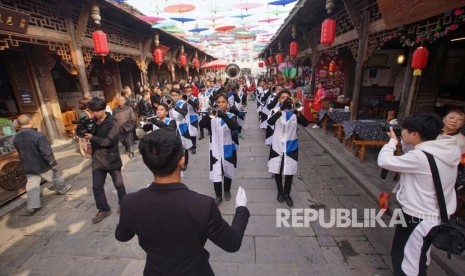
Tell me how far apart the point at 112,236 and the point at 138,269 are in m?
0.89

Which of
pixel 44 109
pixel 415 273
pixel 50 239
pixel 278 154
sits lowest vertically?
pixel 50 239

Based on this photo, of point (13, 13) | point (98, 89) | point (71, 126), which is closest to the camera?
point (13, 13)

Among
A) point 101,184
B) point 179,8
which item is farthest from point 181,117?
point 179,8

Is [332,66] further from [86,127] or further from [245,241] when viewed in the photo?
[86,127]

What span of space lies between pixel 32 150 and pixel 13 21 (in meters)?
2.78

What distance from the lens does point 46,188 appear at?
5074mm

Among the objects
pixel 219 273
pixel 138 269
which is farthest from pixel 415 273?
pixel 138 269

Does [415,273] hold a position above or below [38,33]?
below

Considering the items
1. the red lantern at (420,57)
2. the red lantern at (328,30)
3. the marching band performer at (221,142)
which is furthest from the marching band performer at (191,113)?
the red lantern at (420,57)

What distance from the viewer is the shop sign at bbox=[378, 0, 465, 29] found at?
3.47m

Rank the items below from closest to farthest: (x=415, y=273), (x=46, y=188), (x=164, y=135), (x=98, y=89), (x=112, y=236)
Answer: (x=164, y=135) → (x=415, y=273) → (x=112, y=236) → (x=46, y=188) → (x=98, y=89)

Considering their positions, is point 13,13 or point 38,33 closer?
point 13,13

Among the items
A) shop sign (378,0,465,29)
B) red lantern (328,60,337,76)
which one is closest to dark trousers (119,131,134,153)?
shop sign (378,0,465,29)

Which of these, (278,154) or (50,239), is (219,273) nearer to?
(278,154)
